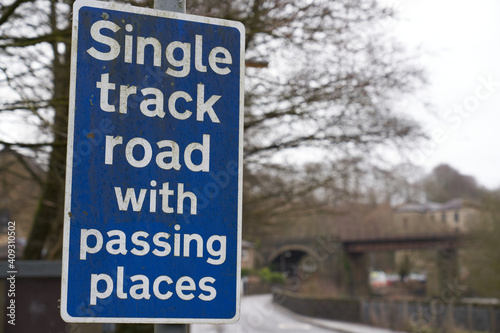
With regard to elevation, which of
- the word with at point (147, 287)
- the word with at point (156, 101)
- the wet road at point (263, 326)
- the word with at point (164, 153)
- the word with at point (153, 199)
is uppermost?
the word with at point (156, 101)

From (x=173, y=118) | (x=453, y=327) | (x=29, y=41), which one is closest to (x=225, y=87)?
(x=173, y=118)

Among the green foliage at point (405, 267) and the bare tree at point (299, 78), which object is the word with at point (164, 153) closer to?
the bare tree at point (299, 78)

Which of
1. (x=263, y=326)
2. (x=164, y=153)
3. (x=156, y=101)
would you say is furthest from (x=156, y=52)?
(x=263, y=326)

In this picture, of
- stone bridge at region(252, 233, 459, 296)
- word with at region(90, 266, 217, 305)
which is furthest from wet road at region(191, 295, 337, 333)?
word with at region(90, 266, 217, 305)

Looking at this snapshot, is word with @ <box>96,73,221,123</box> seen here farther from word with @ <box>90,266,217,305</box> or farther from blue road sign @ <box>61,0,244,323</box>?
word with @ <box>90,266,217,305</box>

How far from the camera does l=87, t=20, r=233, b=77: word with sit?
202cm

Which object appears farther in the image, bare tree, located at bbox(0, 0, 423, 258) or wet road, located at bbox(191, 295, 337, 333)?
wet road, located at bbox(191, 295, 337, 333)

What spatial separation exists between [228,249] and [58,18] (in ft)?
28.4

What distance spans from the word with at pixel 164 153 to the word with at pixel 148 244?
0.20m

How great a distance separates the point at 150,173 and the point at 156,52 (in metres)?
0.41

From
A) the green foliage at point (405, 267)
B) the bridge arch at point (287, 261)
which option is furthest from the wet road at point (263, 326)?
the bridge arch at point (287, 261)

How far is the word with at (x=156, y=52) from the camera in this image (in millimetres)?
2020

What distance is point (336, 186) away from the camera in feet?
39.9

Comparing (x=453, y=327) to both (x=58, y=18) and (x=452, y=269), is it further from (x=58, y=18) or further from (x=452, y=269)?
(x=452, y=269)
